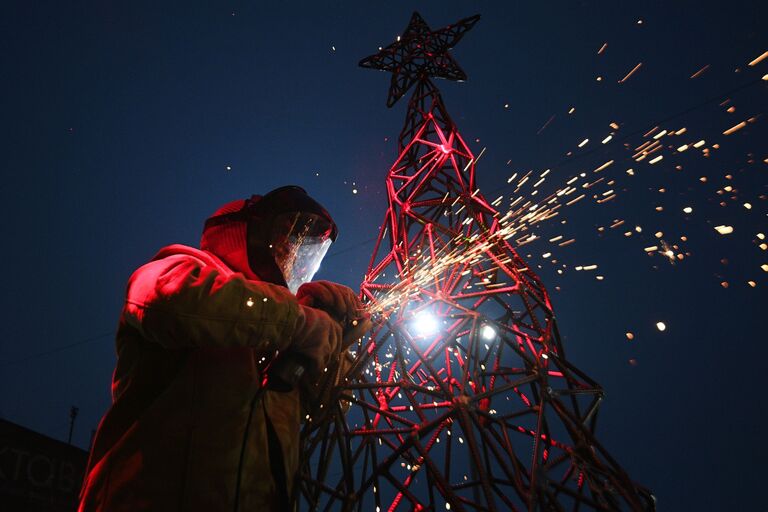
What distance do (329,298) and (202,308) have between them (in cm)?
81

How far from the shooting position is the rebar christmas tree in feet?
11.2

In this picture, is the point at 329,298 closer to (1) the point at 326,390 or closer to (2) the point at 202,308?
(2) the point at 202,308

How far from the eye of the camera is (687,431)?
4875cm

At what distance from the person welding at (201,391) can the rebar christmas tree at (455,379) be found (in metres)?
1.52

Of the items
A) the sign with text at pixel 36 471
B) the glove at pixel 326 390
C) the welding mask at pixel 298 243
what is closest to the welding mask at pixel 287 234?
the welding mask at pixel 298 243

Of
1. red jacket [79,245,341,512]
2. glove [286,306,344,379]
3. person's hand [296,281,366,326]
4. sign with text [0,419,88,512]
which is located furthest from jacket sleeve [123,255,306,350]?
sign with text [0,419,88,512]

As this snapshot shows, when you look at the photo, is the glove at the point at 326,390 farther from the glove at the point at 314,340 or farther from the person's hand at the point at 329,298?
the glove at the point at 314,340

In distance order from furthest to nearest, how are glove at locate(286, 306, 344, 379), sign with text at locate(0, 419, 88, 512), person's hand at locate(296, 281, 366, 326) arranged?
sign with text at locate(0, 419, 88, 512) < person's hand at locate(296, 281, 366, 326) < glove at locate(286, 306, 344, 379)

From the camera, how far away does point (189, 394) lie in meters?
1.77

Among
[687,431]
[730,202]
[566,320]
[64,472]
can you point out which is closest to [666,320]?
[566,320]

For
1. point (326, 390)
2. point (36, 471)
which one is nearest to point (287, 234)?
point (326, 390)

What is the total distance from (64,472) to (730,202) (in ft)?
123

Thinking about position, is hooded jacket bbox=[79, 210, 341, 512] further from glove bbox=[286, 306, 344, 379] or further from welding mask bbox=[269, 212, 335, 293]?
welding mask bbox=[269, 212, 335, 293]

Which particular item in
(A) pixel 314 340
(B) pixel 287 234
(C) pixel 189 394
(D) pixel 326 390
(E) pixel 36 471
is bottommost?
(C) pixel 189 394
